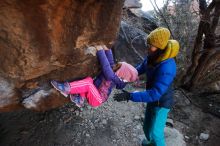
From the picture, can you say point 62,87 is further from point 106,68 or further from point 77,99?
point 106,68

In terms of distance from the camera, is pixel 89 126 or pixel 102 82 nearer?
pixel 102 82

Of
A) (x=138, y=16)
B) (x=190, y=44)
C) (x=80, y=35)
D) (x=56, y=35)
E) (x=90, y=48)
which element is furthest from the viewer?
(x=138, y=16)

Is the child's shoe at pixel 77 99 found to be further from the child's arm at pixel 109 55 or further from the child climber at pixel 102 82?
the child's arm at pixel 109 55

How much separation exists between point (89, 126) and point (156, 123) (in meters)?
1.29

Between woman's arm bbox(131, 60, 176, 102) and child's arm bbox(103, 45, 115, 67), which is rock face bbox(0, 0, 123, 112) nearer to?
child's arm bbox(103, 45, 115, 67)

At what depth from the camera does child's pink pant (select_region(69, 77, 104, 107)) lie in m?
3.39

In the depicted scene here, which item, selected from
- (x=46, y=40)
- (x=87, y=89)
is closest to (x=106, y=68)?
(x=87, y=89)

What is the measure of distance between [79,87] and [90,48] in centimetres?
46

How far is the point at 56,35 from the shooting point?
297 centimetres

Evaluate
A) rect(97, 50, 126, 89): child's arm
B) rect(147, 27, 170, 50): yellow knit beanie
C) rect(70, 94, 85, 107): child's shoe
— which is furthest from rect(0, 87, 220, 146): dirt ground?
rect(147, 27, 170, 50): yellow knit beanie

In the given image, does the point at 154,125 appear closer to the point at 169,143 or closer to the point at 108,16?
the point at 169,143

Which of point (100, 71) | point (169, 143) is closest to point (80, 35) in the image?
point (100, 71)

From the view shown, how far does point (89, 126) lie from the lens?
445cm

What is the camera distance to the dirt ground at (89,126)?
4.21 metres
